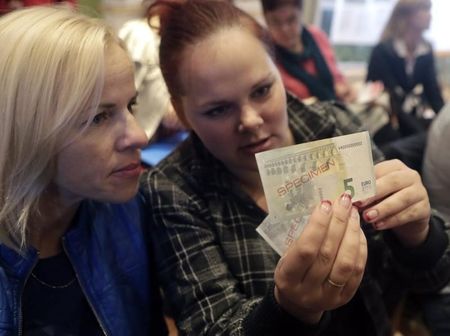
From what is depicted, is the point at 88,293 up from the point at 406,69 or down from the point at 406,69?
up

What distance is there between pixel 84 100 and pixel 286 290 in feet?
1.51

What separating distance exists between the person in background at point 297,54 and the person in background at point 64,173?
1.43 metres

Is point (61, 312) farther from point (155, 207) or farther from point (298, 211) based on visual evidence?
point (298, 211)

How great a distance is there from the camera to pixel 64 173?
83 cm

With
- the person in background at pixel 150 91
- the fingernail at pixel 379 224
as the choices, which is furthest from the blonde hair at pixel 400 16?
the fingernail at pixel 379 224

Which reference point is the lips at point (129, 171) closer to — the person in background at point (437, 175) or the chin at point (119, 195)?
the chin at point (119, 195)

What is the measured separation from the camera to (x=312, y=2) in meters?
3.45

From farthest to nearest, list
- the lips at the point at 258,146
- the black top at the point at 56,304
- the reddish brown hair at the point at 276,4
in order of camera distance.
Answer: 1. the reddish brown hair at the point at 276,4
2. the lips at the point at 258,146
3. the black top at the point at 56,304

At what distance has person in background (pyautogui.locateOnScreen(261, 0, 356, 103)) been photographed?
7.30 ft

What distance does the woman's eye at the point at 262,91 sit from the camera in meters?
0.95

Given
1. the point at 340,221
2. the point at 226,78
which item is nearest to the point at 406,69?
the point at 226,78

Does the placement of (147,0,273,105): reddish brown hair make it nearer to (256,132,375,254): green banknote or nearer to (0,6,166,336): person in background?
(0,6,166,336): person in background

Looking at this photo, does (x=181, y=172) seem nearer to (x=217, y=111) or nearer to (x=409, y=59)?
(x=217, y=111)

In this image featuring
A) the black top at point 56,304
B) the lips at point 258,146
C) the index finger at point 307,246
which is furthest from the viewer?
the lips at point 258,146
